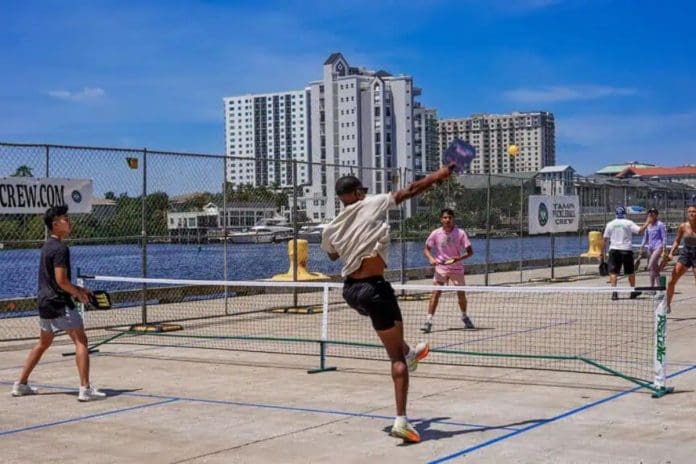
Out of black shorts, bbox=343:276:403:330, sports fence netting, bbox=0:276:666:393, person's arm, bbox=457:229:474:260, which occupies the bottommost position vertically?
sports fence netting, bbox=0:276:666:393

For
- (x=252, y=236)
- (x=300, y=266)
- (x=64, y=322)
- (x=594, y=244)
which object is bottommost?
(x=64, y=322)

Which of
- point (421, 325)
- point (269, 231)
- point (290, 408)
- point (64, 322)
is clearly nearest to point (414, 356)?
point (290, 408)

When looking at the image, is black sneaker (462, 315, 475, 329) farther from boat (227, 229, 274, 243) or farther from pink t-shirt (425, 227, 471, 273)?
boat (227, 229, 274, 243)

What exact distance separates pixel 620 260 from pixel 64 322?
12.7m

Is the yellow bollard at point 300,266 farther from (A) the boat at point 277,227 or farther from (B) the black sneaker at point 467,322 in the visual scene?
(B) the black sneaker at point 467,322

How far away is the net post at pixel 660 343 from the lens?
895cm

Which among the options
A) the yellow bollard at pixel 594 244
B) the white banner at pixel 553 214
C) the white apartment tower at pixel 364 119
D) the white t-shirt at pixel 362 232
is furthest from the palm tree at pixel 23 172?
the white apartment tower at pixel 364 119

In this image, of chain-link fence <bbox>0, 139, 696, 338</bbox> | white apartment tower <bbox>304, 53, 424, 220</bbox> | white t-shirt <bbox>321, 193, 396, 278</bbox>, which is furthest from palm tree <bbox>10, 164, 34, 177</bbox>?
white apartment tower <bbox>304, 53, 424, 220</bbox>

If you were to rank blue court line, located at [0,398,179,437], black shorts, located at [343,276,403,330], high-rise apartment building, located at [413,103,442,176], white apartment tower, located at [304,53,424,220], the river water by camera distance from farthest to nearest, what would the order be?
high-rise apartment building, located at [413,103,442,176]
white apartment tower, located at [304,53,424,220]
the river water
blue court line, located at [0,398,179,437]
black shorts, located at [343,276,403,330]

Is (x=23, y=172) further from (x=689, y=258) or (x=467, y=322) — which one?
(x=689, y=258)

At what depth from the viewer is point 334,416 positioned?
8398 mm

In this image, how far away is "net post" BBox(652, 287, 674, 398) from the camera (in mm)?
8953

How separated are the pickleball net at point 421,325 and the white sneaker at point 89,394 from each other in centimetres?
254

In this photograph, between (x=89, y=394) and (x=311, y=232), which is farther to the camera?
(x=311, y=232)
